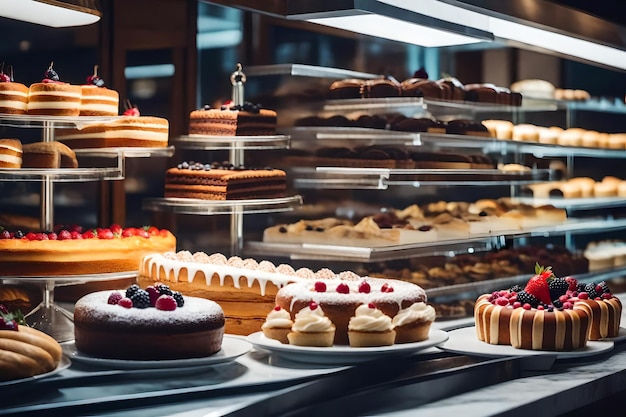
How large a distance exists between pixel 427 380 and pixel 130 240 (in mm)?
1589

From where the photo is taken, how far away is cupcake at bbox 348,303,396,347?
3.39 meters

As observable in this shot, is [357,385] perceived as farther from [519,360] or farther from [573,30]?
[573,30]

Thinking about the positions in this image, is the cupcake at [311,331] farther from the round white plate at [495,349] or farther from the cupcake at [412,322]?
the round white plate at [495,349]

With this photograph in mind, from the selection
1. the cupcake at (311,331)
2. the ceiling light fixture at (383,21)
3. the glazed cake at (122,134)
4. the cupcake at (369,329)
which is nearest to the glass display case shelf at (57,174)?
the glazed cake at (122,134)

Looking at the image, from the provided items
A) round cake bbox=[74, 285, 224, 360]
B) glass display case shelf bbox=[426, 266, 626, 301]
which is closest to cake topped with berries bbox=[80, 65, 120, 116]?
round cake bbox=[74, 285, 224, 360]

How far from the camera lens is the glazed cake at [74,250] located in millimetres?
4020

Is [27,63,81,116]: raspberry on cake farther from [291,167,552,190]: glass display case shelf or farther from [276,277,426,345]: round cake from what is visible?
[291,167,552,190]: glass display case shelf

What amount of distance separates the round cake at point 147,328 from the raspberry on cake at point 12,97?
40.9 inches

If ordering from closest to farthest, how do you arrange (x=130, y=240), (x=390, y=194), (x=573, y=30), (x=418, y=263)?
(x=130, y=240), (x=573, y=30), (x=418, y=263), (x=390, y=194)

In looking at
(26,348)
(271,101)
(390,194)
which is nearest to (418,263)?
(390,194)

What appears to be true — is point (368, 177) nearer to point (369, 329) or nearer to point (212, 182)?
point (212, 182)

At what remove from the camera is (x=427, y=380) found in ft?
11.1

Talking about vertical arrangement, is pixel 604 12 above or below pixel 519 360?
above

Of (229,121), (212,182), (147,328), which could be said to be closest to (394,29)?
(229,121)
